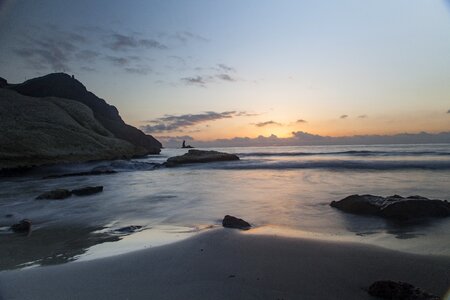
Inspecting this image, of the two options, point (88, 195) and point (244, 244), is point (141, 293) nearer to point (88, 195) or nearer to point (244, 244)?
point (244, 244)

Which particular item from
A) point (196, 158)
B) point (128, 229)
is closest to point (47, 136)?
point (196, 158)

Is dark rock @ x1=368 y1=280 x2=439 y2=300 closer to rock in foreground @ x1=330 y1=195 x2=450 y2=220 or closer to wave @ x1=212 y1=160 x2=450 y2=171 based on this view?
rock in foreground @ x1=330 y1=195 x2=450 y2=220

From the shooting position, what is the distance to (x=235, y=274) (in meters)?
3.54

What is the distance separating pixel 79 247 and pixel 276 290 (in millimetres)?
3500

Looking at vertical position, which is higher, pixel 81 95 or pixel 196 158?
pixel 81 95

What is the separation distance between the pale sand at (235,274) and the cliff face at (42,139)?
2629 cm

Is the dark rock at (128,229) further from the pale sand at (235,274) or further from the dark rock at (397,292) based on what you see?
the dark rock at (397,292)

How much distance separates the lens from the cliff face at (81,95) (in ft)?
245

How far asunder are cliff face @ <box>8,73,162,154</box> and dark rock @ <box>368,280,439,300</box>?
236ft

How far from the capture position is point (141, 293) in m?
3.10

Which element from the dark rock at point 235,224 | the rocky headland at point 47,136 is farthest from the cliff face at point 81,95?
the dark rock at point 235,224

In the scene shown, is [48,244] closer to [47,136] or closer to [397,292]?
[397,292]

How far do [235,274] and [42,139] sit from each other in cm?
3551

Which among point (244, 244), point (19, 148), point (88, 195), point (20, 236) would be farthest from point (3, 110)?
point (244, 244)
